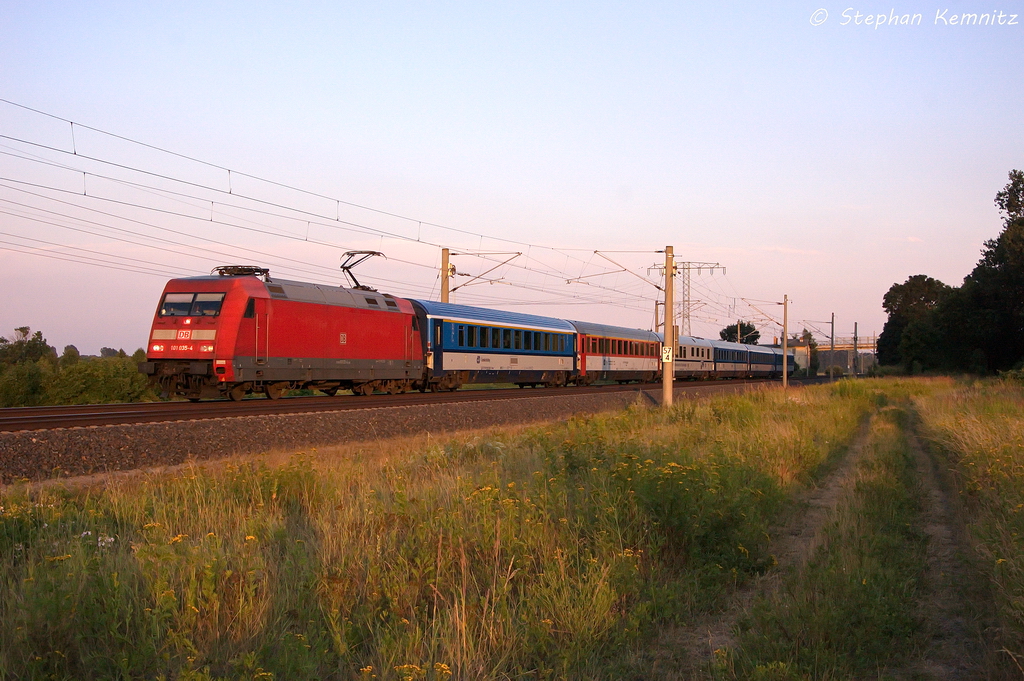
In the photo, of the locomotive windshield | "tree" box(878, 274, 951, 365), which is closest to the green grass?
the locomotive windshield

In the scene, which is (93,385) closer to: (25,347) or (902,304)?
(25,347)

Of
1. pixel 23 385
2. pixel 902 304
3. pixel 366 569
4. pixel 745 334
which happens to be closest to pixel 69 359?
pixel 23 385

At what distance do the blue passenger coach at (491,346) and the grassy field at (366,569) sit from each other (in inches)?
723

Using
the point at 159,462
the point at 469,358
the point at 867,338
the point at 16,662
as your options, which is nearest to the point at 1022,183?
the point at 469,358

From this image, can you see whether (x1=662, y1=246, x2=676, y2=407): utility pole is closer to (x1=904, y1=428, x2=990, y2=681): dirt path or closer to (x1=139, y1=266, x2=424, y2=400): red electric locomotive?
(x1=139, y1=266, x2=424, y2=400): red electric locomotive

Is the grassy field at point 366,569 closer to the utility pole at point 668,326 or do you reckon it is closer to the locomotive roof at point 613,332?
the utility pole at point 668,326

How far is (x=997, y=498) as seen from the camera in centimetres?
803

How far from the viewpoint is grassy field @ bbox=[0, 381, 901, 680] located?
4.42 m

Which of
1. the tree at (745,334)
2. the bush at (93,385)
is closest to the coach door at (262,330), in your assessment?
the bush at (93,385)

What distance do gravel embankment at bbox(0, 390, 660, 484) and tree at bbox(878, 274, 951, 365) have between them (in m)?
103

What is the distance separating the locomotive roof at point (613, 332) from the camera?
39725 mm

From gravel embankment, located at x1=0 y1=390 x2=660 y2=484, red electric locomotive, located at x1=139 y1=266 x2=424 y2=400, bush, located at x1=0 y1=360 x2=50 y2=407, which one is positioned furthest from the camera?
bush, located at x1=0 y1=360 x2=50 y2=407

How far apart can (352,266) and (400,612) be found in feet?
75.8

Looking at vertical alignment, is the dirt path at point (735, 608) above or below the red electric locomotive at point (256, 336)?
below
